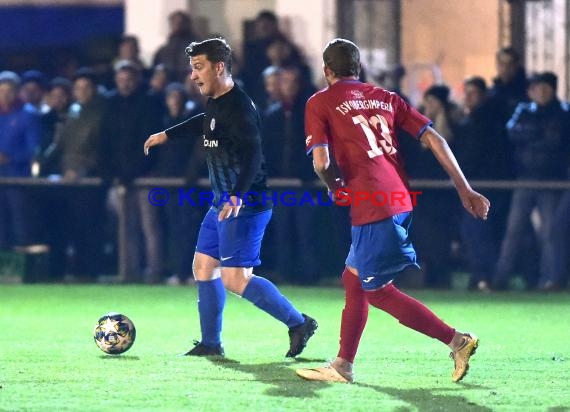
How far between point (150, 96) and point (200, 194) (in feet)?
3.84

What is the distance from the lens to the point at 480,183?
45.9 feet

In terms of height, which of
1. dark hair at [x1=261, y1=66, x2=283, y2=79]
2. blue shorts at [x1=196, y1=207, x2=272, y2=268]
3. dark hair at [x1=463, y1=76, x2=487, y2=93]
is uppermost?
dark hair at [x1=261, y1=66, x2=283, y2=79]

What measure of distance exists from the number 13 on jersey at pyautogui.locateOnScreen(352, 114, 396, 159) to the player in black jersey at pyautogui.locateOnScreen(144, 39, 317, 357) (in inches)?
38.7

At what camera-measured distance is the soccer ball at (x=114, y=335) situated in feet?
28.8

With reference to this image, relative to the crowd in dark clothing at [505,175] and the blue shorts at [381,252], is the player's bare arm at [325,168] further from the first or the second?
the crowd in dark clothing at [505,175]

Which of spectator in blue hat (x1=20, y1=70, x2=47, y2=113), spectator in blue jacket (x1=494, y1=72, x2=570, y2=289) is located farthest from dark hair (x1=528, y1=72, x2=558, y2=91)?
spectator in blue hat (x1=20, y1=70, x2=47, y2=113)

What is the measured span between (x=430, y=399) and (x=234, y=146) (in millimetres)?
2182

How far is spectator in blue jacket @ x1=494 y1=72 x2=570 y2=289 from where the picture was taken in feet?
45.1

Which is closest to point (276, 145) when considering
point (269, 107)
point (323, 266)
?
point (269, 107)

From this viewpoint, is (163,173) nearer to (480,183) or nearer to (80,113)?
(80,113)

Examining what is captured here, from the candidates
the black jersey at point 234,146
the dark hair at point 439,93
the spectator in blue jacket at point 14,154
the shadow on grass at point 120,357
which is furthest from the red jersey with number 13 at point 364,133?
the spectator in blue jacket at point 14,154

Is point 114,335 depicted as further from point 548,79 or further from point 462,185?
point 548,79

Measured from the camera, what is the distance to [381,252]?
7.44 meters

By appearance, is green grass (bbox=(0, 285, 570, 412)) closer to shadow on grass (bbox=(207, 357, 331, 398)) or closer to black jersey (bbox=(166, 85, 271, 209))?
shadow on grass (bbox=(207, 357, 331, 398))
